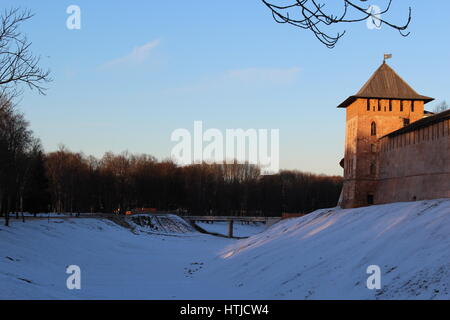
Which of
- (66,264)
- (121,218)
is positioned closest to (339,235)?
(66,264)

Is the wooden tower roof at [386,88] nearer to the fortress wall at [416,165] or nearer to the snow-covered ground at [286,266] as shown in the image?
the fortress wall at [416,165]

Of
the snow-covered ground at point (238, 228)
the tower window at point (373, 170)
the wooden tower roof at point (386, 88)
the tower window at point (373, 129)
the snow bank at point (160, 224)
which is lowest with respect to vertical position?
the snow-covered ground at point (238, 228)

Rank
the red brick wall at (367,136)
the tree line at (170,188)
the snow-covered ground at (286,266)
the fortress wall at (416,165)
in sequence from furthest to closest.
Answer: the tree line at (170,188) → the red brick wall at (367,136) → the fortress wall at (416,165) → the snow-covered ground at (286,266)

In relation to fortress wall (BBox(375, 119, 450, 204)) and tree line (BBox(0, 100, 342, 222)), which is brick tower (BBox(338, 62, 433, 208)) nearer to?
fortress wall (BBox(375, 119, 450, 204))

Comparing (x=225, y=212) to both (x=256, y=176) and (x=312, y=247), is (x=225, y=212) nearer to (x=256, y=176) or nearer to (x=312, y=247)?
(x=256, y=176)

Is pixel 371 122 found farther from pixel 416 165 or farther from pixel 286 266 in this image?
pixel 286 266

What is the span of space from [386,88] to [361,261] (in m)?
→ 28.7

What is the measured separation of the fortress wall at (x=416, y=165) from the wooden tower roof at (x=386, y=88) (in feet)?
16.4

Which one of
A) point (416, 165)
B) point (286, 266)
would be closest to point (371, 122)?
point (416, 165)

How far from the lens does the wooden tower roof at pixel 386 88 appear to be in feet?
137

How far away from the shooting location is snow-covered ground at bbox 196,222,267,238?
7484 cm

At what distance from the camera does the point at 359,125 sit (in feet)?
135

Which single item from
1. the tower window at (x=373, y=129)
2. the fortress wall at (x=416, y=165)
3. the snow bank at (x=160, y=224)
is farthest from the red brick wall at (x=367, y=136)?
the snow bank at (x=160, y=224)

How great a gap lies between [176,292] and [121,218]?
44.6m
